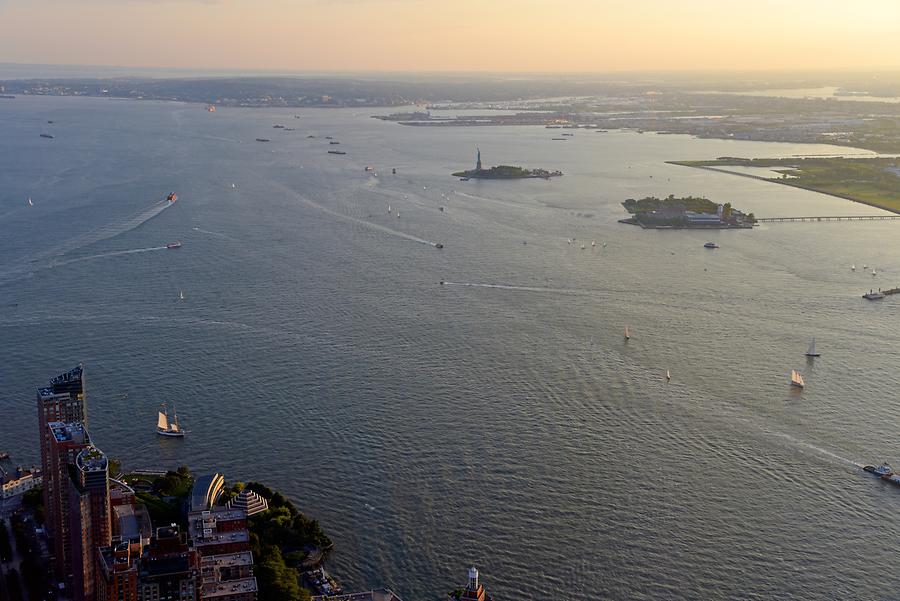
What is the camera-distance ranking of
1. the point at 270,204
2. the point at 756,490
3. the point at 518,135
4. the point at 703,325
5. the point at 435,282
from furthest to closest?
the point at 518,135, the point at 270,204, the point at 435,282, the point at 703,325, the point at 756,490

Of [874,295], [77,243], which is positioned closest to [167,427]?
[77,243]

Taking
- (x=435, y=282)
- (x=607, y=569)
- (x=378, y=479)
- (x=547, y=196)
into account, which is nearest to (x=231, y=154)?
(x=547, y=196)

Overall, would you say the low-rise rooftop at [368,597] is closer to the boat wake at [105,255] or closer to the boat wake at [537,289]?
the boat wake at [537,289]

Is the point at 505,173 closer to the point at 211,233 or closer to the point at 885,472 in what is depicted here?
the point at 211,233

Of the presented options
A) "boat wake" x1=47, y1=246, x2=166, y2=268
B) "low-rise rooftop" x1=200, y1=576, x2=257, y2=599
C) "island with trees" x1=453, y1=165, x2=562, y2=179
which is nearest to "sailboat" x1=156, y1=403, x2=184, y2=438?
"low-rise rooftop" x1=200, y1=576, x2=257, y2=599

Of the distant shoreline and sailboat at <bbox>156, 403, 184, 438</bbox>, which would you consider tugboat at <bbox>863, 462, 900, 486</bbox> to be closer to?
sailboat at <bbox>156, 403, 184, 438</bbox>

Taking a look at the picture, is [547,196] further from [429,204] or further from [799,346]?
[799,346]

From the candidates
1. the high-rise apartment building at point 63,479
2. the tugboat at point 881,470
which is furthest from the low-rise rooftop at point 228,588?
the tugboat at point 881,470

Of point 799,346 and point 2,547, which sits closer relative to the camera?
point 2,547

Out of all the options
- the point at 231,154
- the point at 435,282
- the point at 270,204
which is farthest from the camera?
the point at 231,154
